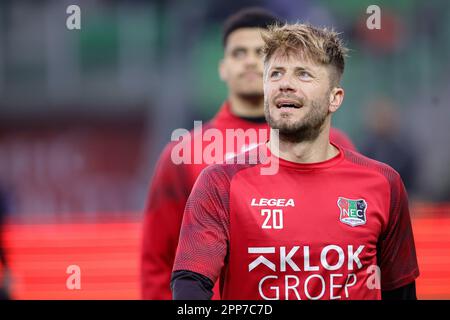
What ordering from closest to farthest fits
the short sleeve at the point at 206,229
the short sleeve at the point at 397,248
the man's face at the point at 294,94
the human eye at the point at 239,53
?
the short sleeve at the point at 206,229, the man's face at the point at 294,94, the short sleeve at the point at 397,248, the human eye at the point at 239,53

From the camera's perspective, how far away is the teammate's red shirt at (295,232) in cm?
298

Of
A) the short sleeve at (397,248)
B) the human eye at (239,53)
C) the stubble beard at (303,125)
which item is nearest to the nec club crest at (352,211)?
the short sleeve at (397,248)

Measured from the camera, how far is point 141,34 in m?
12.4

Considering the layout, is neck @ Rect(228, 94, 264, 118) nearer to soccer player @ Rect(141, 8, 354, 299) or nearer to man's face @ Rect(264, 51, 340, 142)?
soccer player @ Rect(141, 8, 354, 299)

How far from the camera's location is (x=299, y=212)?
3086 mm

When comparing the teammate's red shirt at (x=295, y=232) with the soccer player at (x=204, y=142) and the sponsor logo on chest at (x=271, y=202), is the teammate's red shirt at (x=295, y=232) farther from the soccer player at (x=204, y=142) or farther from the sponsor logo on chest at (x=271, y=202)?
the soccer player at (x=204, y=142)

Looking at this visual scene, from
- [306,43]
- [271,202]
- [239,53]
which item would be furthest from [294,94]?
[239,53]

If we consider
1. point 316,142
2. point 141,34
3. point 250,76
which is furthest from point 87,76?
point 316,142

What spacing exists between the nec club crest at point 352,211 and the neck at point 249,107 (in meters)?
1.46

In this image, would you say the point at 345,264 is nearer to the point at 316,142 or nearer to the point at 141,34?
the point at 316,142

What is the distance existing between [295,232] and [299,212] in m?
0.08

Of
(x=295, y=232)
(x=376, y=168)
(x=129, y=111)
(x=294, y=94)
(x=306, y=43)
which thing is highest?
(x=306, y=43)

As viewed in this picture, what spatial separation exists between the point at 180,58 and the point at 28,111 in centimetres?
274

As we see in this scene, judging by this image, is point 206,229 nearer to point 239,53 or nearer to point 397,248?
point 397,248
